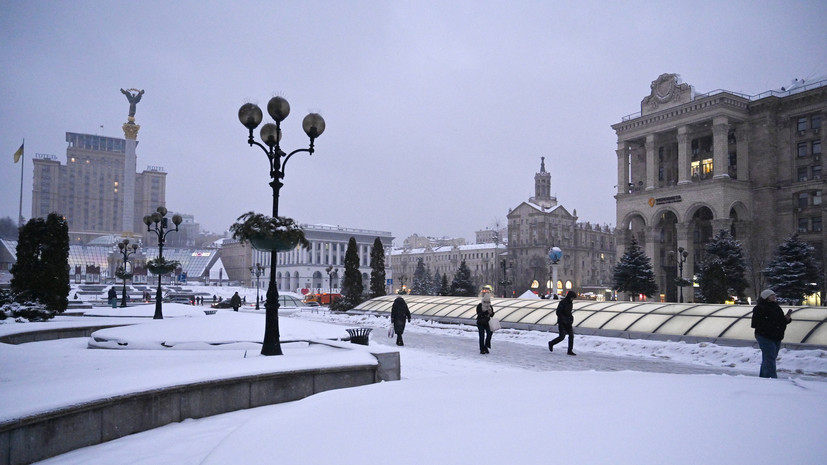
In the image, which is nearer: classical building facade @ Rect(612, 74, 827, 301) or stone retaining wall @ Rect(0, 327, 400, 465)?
stone retaining wall @ Rect(0, 327, 400, 465)

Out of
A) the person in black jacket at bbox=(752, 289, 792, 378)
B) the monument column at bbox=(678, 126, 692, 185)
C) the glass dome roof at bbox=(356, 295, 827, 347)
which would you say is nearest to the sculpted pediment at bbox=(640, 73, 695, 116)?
the monument column at bbox=(678, 126, 692, 185)

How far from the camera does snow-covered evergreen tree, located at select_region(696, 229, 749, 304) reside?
36.6m

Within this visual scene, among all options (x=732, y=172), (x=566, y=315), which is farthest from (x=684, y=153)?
(x=566, y=315)

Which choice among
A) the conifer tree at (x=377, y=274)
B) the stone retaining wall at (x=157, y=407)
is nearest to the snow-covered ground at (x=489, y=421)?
the stone retaining wall at (x=157, y=407)

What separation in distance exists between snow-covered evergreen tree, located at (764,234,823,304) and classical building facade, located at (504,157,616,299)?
60.3 m

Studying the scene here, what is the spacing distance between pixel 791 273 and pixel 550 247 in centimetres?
6744

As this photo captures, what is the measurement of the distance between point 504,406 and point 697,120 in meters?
57.9

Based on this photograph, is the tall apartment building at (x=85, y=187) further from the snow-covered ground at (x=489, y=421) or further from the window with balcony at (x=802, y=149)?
the snow-covered ground at (x=489, y=421)

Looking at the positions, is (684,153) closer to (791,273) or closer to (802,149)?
(802,149)

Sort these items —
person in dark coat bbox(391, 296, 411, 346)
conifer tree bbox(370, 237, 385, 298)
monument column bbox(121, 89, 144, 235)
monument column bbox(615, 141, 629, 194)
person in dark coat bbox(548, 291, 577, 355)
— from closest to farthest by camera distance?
person in dark coat bbox(548, 291, 577, 355) → person in dark coat bbox(391, 296, 411, 346) → conifer tree bbox(370, 237, 385, 298) → monument column bbox(615, 141, 629, 194) → monument column bbox(121, 89, 144, 235)

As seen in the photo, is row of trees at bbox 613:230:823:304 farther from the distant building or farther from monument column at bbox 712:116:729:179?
the distant building

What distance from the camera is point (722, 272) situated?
3684 cm

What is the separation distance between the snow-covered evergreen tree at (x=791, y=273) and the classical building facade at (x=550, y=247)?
6033 centimetres

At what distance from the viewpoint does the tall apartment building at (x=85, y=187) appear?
14500cm
